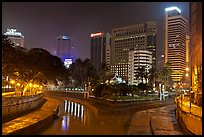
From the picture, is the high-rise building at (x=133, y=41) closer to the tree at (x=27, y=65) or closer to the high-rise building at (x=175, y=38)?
the high-rise building at (x=175, y=38)

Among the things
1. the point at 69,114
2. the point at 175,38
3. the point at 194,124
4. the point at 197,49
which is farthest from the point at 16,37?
the point at 194,124

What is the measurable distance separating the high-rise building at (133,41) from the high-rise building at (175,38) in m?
7.91

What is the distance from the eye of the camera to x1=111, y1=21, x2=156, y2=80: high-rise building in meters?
187

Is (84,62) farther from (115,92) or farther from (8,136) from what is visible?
(8,136)

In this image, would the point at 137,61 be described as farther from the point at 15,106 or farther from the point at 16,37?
the point at 15,106

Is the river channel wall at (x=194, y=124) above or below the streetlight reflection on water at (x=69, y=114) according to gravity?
above

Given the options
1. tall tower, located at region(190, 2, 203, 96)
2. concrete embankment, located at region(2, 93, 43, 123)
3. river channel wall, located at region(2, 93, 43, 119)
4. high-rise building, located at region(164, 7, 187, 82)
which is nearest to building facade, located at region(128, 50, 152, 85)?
high-rise building, located at region(164, 7, 187, 82)

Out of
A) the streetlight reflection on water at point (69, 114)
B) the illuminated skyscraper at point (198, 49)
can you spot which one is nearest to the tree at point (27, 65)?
the streetlight reflection on water at point (69, 114)

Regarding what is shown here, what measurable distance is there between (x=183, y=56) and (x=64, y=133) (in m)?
160

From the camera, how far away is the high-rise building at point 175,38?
17925cm

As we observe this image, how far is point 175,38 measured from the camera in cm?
18862

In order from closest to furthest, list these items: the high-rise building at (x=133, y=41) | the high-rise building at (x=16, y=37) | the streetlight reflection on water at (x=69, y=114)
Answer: the streetlight reflection on water at (x=69, y=114)
the high-rise building at (x=16, y=37)
the high-rise building at (x=133, y=41)

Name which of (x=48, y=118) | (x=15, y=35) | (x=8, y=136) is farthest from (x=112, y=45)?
(x=8, y=136)

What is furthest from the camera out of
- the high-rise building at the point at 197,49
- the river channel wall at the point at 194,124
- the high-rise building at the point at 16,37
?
the high-rise building at the point at 16,37
